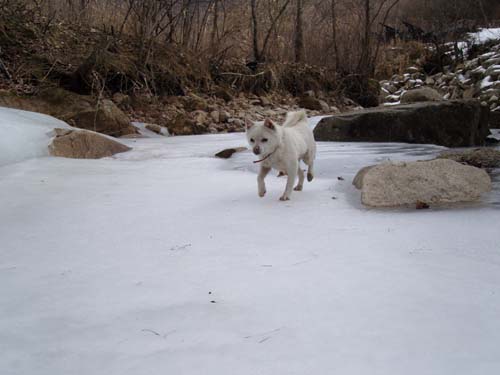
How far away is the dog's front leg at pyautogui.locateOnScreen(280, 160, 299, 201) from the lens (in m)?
3.19

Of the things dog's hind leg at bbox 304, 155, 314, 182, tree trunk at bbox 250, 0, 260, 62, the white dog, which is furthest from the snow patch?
tree trunk at bbox 250, 0, 260, 62

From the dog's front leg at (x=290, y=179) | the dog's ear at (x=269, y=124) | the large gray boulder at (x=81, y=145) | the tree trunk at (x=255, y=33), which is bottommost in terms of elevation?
the dog's front leg at (x=290, y=179)

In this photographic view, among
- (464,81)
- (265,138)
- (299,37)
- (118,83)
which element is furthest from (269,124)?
(464,81)

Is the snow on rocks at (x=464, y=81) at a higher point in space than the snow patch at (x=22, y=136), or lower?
higher

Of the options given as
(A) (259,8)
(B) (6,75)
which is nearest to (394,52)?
(A) (259,8)

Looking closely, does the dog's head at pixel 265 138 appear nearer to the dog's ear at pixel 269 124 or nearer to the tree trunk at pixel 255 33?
the dog's ear at pixel 269 124

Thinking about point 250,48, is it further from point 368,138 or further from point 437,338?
point 437,338

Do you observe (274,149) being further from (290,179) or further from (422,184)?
(422,184)

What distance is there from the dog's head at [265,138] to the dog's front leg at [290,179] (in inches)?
7.7

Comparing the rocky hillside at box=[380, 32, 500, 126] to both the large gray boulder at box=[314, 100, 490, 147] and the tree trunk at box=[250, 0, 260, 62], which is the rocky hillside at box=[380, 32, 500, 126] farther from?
the tree trunk at box=[250, 0, 260, 62]

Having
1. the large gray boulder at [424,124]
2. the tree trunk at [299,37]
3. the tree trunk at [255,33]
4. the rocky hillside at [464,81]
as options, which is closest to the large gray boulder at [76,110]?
the large gray boulder at [424,124]

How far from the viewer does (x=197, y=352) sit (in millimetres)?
1256

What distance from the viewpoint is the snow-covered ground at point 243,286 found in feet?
4.02

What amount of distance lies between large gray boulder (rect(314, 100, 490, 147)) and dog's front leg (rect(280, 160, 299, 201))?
3534 millimetres
